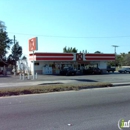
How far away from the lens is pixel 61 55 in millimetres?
41438

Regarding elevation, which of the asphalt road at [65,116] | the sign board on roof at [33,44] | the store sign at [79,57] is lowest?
the asphalt road at [65,116]

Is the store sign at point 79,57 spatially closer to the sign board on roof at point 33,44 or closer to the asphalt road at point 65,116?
the sign board on roof at point 33,44

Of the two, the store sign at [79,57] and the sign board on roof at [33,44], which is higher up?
the sign board on roof at [33,44]

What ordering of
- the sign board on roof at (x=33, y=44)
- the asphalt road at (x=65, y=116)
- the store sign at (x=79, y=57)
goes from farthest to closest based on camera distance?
1. the store sign at (x=79, y=57)
2. the sign board on roof at (x=33, y=44)
3. the asphalt road at (x=65, y=116)

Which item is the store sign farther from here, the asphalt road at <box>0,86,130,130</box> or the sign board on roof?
the asphalt road at <box>0,86,130,130</box>

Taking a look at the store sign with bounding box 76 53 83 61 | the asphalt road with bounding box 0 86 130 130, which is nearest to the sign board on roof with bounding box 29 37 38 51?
the store sign with bounding box 76 53 83 61

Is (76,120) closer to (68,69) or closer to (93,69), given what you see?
(68,69)

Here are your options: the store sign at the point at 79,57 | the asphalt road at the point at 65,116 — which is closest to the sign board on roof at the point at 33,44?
the store sign at the point at 79,57

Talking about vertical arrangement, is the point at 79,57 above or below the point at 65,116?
above

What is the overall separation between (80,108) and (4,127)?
3.30 m

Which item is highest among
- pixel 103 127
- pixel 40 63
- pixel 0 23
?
pixel 0 23

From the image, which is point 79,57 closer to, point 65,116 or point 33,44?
point 33,44

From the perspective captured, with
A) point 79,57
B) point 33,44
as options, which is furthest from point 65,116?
point 79,57

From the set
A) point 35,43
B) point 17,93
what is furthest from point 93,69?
point 17,93
